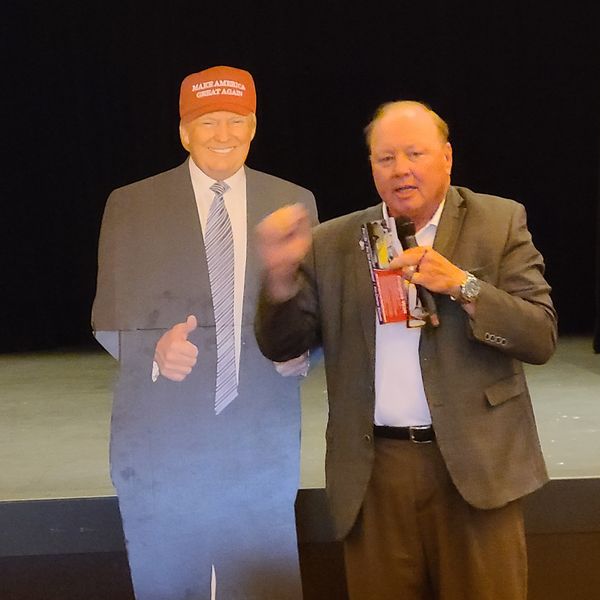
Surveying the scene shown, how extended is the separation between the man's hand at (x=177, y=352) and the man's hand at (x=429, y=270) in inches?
32.2

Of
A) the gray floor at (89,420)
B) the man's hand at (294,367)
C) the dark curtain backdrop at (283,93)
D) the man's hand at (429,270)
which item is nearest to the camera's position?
the man's hand at (429,270)

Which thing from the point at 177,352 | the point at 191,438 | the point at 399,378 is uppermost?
the point at 399,378

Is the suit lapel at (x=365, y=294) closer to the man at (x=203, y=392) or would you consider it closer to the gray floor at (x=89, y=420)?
the man at (x=203, y=392)

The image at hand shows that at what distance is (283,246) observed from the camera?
1.48 m

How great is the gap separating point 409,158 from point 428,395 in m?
0.42

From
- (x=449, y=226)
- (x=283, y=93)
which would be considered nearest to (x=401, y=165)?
(x=449, y=226)

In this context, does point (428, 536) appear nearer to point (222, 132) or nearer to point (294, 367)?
point (294, 367)

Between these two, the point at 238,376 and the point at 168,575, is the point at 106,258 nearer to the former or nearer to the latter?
the point at 238,376

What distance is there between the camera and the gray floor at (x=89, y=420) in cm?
245

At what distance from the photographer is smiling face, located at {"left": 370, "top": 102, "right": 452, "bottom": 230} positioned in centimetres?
148

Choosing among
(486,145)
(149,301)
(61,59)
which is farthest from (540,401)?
(61,59)

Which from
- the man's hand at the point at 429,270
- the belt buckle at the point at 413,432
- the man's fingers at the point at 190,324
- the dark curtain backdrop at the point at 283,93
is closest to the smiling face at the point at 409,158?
the man's hand at the point at 429,270

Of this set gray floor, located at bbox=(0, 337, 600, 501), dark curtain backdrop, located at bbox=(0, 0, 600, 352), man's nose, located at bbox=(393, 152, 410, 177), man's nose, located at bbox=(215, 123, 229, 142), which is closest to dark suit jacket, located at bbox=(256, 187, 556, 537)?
man's nose, located at bbox=(393, 152, 410, 177)

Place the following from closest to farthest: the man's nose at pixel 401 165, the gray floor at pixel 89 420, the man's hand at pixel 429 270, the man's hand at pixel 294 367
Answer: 1. the man's hand at pixel 429 270
2. the man's nose at pixel 401 165
3. the man's hand at pixel 294 367
4. the gray floor at pixel 89 420
